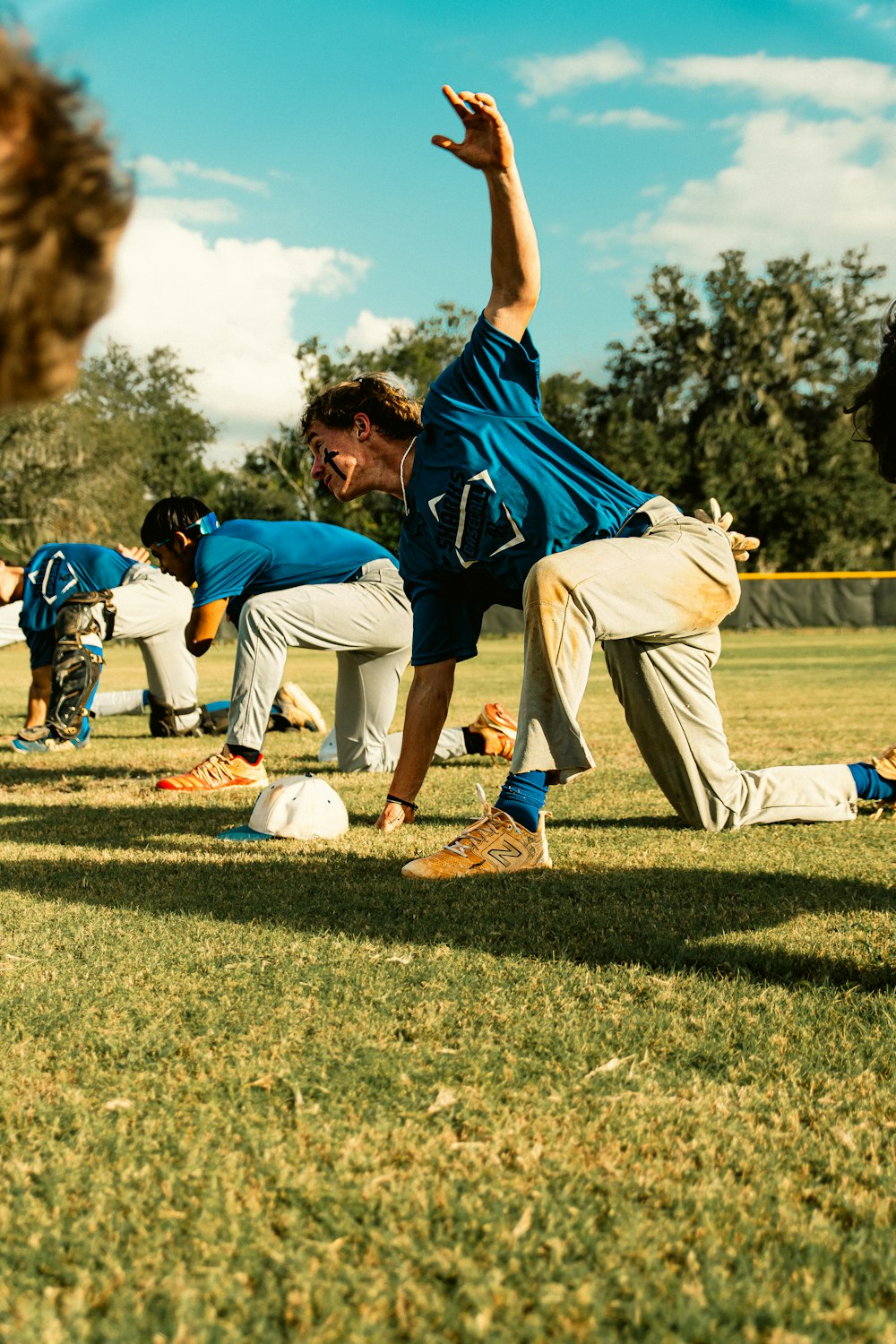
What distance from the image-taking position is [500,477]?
13.4ft

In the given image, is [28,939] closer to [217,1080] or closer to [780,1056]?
[217,1080]

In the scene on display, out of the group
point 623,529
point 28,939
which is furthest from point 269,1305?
point 623,529

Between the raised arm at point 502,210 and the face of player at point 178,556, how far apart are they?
287 centimetres

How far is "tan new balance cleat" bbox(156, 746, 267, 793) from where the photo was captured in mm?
5828

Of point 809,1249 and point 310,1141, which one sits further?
point 310,1141

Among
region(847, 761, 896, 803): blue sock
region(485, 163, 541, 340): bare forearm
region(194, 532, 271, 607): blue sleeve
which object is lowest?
region(847, 761, 896, 803): blue sock

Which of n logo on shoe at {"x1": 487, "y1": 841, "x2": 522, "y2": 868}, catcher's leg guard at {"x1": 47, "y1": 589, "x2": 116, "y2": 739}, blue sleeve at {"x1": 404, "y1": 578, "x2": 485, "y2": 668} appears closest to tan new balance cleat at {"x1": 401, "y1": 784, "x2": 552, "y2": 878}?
n logo on shoe at {"x1": 487, "y1": 841, "x2": 522, "y2": 868}

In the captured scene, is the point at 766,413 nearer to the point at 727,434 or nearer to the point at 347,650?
the point at 727,434

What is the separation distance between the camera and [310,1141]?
6.09 ft

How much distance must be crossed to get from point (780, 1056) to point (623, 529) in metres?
2.35

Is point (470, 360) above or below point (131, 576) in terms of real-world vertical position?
above

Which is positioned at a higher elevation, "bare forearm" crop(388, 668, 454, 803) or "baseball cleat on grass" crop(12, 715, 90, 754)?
"bare forearm" crop(388, 668, 454, 803)

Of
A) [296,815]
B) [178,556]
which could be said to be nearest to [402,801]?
[296,815]

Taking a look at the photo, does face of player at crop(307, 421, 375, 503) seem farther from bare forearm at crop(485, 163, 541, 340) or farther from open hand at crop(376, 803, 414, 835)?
open hand at crop(376, 803, 414, 835)
